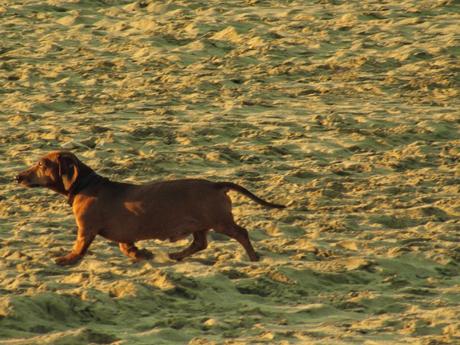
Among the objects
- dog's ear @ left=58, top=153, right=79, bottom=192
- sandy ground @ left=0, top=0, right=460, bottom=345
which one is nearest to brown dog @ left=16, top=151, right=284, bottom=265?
dog's ear @ left=58, top=153, right=79, bottom=192

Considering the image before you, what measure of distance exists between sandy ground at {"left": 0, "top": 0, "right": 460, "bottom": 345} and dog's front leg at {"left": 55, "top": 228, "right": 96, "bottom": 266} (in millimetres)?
94

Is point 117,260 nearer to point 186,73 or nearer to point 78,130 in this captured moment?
point 78,130

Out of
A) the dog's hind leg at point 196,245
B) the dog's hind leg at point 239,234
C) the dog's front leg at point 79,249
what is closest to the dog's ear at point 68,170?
the dog's front leg at point 79,249

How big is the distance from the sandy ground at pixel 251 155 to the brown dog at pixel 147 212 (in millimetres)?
211

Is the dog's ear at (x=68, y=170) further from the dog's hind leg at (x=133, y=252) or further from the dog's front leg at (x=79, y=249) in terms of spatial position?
the dog's hind leg at (x=133, y=252)

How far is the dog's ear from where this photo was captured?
10125 millimetres

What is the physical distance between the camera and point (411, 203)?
38.5 ft

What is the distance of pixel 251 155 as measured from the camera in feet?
43.7

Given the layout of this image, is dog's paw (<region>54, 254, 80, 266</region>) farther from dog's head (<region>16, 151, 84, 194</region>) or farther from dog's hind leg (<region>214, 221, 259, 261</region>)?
dog's hind leg (<region>214, 221, 259, 261</region>)

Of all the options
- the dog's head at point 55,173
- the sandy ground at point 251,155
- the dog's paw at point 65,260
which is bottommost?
the sandy ground at point 251,155

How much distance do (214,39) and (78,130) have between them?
378cm

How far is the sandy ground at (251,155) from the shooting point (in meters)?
8.69

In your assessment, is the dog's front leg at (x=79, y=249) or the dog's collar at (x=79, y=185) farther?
the dog's collar at (x=79, y=185)

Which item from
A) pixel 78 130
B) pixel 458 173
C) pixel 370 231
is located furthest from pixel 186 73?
pixel 370 231
